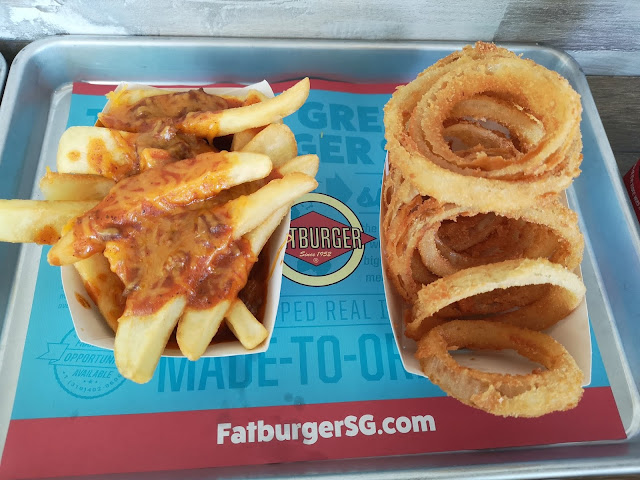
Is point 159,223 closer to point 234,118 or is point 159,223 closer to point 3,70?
point 234,118

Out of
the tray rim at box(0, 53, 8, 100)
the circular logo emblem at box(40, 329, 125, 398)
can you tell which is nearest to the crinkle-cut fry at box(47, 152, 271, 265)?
the circular logo emblem at box(40, 329, 125, 398)

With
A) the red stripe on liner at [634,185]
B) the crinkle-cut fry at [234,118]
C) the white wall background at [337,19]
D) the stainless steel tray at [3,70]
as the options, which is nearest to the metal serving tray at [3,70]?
the stainless steel tray at [3,70]

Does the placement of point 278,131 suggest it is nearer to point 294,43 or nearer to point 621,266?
point 294,43

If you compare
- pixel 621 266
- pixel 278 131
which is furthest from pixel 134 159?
pixel 621 266

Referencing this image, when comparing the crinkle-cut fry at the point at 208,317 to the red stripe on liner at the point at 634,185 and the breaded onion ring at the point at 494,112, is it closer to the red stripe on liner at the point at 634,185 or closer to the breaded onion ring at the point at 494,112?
the breaded onion ring at the point at 494,112

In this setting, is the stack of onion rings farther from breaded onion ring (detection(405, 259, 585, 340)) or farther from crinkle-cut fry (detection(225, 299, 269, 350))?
crinkle-cut fry (detection(225, 299, 269, 350))

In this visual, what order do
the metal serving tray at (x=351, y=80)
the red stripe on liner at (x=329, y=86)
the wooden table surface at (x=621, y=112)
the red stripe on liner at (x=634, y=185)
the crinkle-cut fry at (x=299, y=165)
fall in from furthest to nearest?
the wooden table surface at (x=621, y=112)
the red stripe on liner at (x=329, y=86)
the red stripe on liner at (x=634, y=185)
the metal serving tray at (x=351, y=80)
the crinkle-cut fry at (x=299, y=165)
